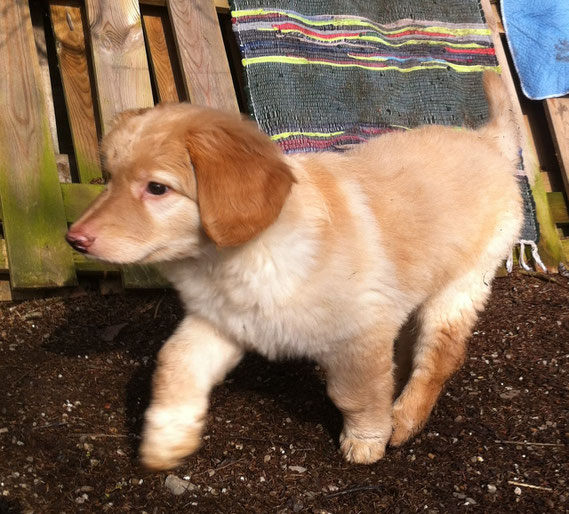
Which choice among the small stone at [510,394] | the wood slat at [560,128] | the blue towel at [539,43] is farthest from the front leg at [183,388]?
the blue towel at [539,43]

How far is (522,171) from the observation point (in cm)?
514

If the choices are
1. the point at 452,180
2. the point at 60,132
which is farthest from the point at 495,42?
the point at 60,132

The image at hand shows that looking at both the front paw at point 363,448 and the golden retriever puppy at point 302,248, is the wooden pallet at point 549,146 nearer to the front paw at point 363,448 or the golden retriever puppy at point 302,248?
the golden retriever puppy at point 302,248

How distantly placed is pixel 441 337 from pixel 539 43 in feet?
11.4

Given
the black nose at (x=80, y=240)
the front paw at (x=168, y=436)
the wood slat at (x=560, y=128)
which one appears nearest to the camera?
the black nose at (x=80, y=240)

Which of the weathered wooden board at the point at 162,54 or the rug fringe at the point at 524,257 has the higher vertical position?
the weathered wooden board at the point at 162,54

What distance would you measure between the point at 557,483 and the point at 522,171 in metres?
2.96

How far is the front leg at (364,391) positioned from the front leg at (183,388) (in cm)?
42

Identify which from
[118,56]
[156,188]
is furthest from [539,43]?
[156,188]

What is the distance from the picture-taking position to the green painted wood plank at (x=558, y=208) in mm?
5590

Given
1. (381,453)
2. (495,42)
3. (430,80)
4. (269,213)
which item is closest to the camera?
(269,213)

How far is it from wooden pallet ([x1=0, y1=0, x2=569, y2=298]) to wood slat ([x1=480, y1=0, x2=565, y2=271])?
211cm

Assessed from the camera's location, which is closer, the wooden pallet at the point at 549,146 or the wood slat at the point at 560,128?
the wooden pallet at the point at 549,146

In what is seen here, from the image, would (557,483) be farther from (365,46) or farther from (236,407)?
(365,46)
